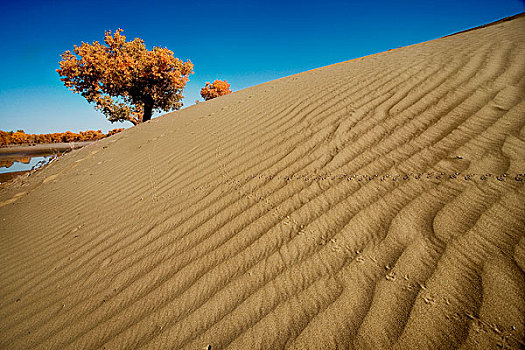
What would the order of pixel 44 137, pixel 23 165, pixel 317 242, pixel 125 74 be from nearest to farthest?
pixel 317 242 → pixel 23 165 → pixel 125 74 → pixel 44 137

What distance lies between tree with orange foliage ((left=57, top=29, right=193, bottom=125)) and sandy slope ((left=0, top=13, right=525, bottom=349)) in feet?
43.2

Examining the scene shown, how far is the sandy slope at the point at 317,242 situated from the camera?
0.94 m

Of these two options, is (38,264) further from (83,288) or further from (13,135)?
(13,135)

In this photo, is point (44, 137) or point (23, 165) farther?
point (44, 137)

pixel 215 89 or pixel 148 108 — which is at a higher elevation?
pixel 215 89

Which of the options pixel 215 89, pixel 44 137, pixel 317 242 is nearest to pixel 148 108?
pixel 44 137

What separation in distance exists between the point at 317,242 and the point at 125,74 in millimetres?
15525

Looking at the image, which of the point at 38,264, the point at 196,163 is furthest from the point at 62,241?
the point at 196,163

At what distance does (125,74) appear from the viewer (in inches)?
519

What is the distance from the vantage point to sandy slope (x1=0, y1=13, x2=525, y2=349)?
941mm

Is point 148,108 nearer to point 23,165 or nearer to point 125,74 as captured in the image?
point 125,74

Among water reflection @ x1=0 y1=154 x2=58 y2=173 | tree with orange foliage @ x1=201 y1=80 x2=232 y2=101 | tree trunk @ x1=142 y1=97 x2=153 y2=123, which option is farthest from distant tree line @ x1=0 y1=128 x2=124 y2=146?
tree with orange foliage @ x1=201 y1=80 x2=232 y2=101

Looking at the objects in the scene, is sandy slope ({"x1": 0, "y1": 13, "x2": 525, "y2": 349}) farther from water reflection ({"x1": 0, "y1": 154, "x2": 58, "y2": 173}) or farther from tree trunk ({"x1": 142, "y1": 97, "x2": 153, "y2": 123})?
tree trunk ({"x1": 142, "y1": 97, "x2": 153, "y2": 123})

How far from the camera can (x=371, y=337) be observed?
0.88m
